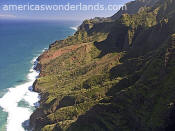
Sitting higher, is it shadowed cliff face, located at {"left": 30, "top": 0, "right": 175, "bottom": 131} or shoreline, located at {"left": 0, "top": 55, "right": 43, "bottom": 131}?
shadowed cliff face, located at {"left": 30, "top": 0, "right": 175, "bottom": 131}

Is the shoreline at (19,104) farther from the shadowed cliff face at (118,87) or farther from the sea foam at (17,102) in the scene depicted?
the shadowed cliff face at (118,87)

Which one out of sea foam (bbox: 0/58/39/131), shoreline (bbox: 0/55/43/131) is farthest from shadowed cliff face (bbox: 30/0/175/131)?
sea foam (bbox: 0/58/39/131)

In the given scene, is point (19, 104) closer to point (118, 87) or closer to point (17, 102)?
point (17, 102)

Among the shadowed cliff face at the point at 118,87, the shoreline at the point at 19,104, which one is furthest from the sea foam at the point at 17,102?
the shadowed cliff face at the point at 118,87

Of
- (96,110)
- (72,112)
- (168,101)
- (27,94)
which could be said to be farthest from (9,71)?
(168,101)

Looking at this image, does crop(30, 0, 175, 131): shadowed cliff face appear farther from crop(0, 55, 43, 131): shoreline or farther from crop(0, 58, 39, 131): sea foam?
crop(0, 58, 39, 131): sea foam
